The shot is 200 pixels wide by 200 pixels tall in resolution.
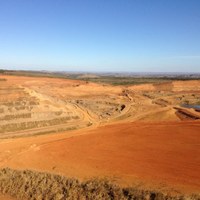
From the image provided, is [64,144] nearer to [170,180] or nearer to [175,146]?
[175,146]

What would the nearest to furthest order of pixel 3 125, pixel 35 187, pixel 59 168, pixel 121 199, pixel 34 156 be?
pixel 121 199, pixel 35 187, pixel 59 168, pixel 34 156, pixel 3 125

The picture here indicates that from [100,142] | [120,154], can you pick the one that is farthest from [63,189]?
[100,142]

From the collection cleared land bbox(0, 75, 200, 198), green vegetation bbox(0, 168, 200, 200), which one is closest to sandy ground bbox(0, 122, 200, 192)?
cleared land bbox(0, 75, 200, 198)

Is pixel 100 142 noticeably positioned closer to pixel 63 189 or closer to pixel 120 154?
pixel 120 154

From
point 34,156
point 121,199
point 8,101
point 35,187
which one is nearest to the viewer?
point 121,199

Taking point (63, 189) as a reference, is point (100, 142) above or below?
above

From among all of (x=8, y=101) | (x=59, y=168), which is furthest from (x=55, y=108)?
(x=59, y=168)

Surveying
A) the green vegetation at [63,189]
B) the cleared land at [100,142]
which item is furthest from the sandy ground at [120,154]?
the green vegetation at [63,189]

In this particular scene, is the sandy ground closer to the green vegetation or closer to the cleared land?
the cleared land
